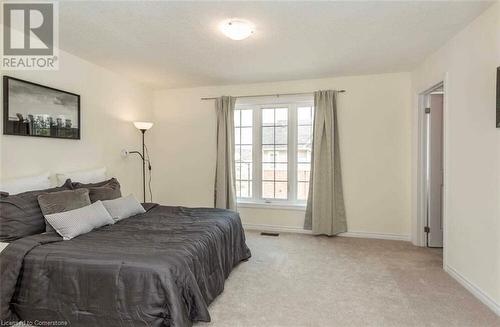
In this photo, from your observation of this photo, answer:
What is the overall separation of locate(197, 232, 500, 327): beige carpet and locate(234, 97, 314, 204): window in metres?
1.12

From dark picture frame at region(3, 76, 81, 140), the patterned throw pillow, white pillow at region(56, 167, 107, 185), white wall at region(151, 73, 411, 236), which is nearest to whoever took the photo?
the patterned throw pillow

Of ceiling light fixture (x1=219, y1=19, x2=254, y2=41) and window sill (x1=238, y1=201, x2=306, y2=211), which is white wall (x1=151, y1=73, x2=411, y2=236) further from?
ceiling light fixture (x1=219, y1=19, x2=254, y2=41)

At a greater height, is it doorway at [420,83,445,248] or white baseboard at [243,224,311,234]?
doorway at [420,83,445,248]

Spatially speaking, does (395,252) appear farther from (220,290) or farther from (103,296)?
(103,296)

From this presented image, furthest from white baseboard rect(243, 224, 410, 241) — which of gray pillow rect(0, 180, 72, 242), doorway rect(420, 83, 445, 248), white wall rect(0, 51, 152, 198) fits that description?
gray pillow rect(0, 180, 72, 242)

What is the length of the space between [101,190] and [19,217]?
2.70 feet

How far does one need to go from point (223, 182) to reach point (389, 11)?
308 centimetres

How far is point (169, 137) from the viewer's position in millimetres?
4945

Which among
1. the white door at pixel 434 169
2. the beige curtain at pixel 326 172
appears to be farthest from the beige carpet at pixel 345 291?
the beige curtain at pixel 326 172

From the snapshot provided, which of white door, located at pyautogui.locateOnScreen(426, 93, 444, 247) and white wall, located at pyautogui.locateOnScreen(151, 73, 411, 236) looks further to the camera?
white wall, located at pyautogui.locateOnScreen(151, 73, 411, 236)

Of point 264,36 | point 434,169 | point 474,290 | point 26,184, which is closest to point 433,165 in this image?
point 434,169

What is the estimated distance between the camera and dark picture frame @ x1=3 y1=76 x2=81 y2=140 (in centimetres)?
260

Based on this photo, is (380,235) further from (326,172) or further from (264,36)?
(264,36)

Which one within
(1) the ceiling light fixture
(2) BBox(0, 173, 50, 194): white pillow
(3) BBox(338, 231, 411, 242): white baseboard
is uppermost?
(1) the ceiling light fixture
